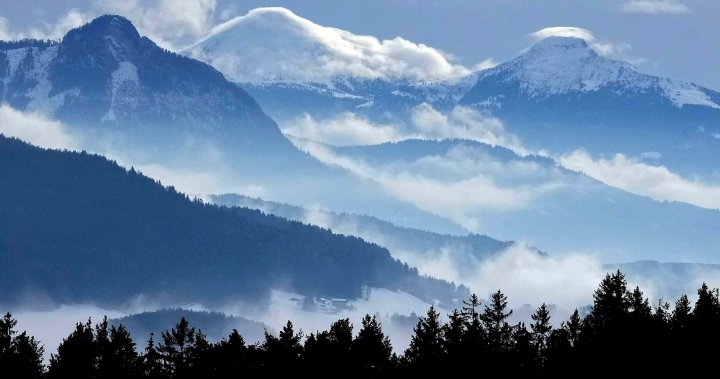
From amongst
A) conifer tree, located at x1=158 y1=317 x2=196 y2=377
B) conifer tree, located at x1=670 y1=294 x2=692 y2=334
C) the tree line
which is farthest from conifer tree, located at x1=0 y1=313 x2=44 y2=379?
conifer tree, located at x1=670 y1=294 x2=692 y2=334

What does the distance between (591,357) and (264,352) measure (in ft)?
80.2

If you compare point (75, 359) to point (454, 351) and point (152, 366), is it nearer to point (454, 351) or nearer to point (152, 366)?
point (152, 366)

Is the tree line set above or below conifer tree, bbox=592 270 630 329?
below

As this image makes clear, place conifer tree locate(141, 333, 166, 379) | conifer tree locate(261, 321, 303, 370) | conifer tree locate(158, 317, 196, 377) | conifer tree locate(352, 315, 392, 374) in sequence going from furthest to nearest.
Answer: conifer tree locate(158, 317, 196, 377) → conifer tree locate(141, 333, 166, 379) → conifer tree locate(261, 321, 303, 370) → conifer tree locate(352, 315, 392, 374)

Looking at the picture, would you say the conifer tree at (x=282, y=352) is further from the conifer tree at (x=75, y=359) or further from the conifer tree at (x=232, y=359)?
the conifer tree at (x=75, y=359)

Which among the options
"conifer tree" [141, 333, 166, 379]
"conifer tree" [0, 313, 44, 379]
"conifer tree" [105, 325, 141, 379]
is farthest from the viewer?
"conifer tree" [141, 333, 166, 379]

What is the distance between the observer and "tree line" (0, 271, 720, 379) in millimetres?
89312

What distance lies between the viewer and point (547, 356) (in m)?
96.8

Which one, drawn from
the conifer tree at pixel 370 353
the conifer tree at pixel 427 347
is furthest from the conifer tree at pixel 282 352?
the conifer tree at pixel 427 347

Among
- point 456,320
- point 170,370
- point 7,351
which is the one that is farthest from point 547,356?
point 7,351

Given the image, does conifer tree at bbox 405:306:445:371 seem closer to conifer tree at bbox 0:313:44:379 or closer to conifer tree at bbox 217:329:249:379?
conifer tree at bbox 217:329:249:379

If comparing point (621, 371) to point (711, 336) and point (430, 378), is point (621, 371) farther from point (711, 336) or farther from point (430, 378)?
point (430, 378)

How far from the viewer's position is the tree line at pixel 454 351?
8931 centimetres

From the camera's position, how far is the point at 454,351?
91875 mm
